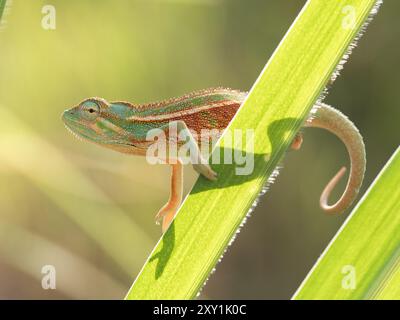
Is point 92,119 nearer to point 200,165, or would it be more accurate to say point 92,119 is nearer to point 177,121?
point 177,121

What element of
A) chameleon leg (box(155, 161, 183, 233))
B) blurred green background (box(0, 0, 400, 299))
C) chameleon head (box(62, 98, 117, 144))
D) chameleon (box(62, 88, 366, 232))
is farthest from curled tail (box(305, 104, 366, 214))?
blurred green background (box(0, 0, 400, 299))

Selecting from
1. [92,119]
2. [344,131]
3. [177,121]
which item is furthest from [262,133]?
[92,119]

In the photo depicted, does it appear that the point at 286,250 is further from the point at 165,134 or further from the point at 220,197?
the point at 220,197

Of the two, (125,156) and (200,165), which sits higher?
(200,165)

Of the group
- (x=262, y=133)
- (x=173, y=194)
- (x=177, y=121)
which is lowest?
(x=173, y=194)

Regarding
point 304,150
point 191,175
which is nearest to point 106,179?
point 191,175

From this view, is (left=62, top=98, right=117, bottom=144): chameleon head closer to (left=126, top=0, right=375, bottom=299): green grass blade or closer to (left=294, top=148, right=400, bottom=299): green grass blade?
(left=126, top=0, right=375, bottom=299): green grass blade

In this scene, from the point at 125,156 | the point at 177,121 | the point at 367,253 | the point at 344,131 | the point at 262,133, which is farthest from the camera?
the point at 125,156
